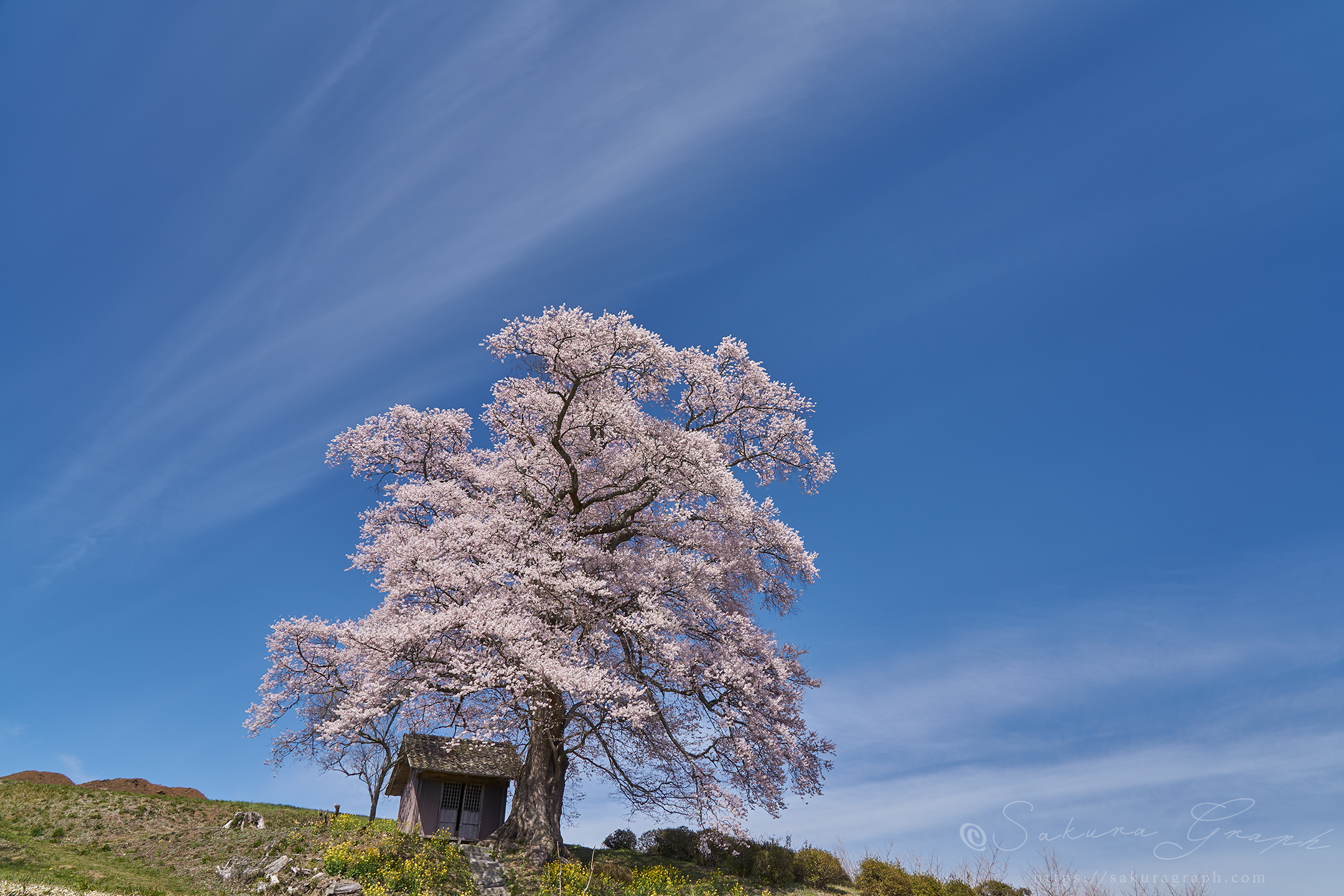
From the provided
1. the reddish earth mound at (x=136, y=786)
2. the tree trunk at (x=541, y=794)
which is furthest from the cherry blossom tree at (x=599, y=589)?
the reddish earth mound at (x=136, y=786)

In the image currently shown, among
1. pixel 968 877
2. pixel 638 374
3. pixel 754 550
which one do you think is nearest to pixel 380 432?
pixel 638 374

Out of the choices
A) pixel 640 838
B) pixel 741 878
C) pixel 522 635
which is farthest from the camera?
pixel 640 838

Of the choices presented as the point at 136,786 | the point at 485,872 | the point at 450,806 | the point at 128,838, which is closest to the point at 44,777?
the point at 136,786

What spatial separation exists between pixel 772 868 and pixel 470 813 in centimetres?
1005

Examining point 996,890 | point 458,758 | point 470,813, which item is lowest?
point 996,890

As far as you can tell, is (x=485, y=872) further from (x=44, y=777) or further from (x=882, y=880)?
(x=44, y=777)

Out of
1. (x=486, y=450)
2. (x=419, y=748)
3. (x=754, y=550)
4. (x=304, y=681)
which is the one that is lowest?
(x=419, y=748)

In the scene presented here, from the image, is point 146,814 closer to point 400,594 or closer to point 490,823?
point 490,823

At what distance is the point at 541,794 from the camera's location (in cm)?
2238

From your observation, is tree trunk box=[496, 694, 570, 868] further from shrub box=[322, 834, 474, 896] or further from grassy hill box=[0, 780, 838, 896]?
shrub box=[322, 834, 474, 896]

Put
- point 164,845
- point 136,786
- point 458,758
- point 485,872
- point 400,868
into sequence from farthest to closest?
point 136,786 → point 458,758 → point 164,845 → point 485,872 → point 400,868

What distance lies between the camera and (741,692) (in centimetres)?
2191

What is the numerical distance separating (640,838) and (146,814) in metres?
17.4

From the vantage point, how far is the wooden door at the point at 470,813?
26.2 metres
